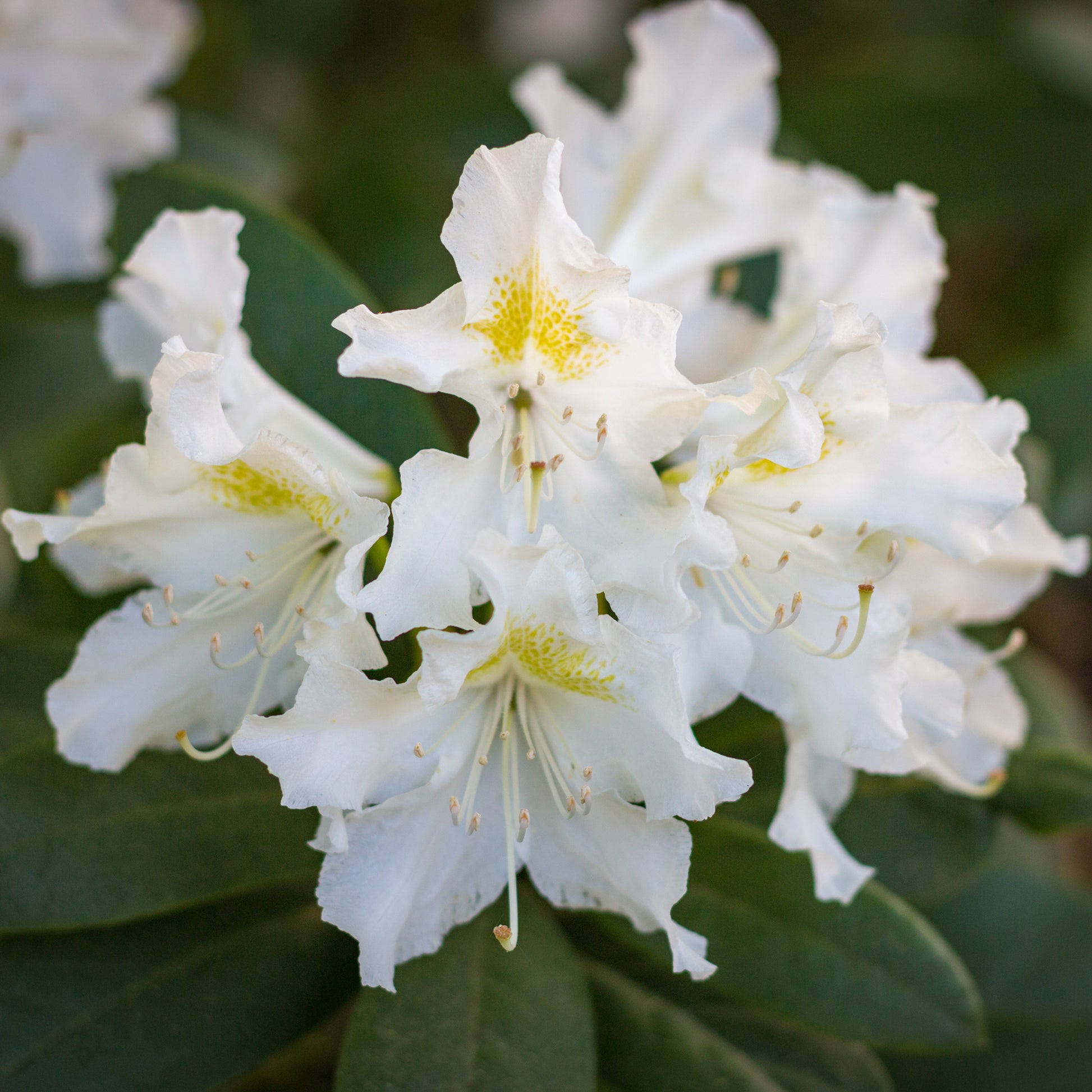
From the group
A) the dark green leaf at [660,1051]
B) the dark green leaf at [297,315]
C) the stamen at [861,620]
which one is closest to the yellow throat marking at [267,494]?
the dark green leaf at [297,315]

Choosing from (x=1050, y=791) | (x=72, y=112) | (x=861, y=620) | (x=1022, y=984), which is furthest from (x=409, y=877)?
(x=72, y=112)

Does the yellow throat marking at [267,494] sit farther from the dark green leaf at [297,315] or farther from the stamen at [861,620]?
the stamen at [861,620]

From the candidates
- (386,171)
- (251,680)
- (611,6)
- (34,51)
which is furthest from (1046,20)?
(251,680)

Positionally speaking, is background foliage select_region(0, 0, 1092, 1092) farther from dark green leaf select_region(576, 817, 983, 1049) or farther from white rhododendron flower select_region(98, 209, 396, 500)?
white rhododendron flower select_region(98, 209, 396, 500)

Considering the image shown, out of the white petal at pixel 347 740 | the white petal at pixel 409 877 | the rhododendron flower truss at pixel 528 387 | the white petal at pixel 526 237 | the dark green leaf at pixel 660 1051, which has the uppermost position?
the white petal at pixel 526 237

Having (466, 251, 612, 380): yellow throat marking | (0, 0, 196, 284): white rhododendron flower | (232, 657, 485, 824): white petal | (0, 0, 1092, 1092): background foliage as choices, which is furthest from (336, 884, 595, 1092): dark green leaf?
(0, 0, 196, 284): white rhododendron flower

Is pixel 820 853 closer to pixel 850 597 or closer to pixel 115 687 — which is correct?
pixel 850 597
